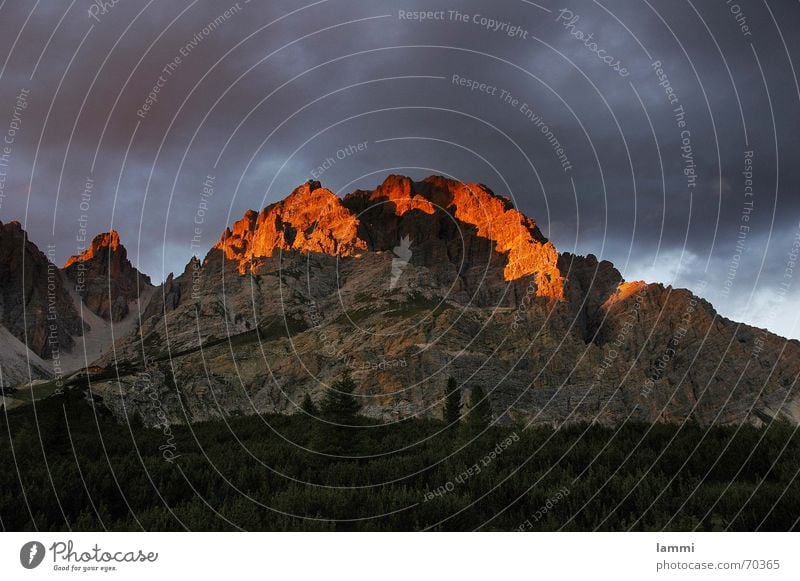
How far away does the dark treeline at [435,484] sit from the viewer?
33.2 feet

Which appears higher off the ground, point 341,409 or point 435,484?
point 341,409

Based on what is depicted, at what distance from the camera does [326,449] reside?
1809cm

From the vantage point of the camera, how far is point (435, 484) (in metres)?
12.5

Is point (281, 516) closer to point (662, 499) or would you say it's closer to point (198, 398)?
point (662, 499)

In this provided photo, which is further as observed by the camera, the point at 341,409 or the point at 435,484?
the point at 341,409

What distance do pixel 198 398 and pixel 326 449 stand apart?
155676mm

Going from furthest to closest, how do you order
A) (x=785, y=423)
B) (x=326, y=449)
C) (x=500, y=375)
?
(x=500, y=375) → (x=326, y=449) → (x=785, y=423)

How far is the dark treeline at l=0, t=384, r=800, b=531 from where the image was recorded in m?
10.1

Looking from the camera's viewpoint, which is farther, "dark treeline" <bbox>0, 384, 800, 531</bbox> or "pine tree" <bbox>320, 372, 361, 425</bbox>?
"pine tree" <bbox>320, 372, 361, 425</bbox>

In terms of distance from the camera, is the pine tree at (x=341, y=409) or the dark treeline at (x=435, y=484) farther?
the pine tree at (x=341, y=409)
